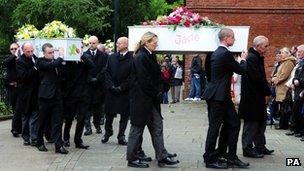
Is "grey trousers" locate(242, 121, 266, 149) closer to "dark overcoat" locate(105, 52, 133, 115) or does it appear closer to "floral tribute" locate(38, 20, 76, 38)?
"dark overcoat" locate(105, 52, 133, 115)

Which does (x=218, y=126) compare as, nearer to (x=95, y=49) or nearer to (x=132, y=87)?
(x=132, y=87)

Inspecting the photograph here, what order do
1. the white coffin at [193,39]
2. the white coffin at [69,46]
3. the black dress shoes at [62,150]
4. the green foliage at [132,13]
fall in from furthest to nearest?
the green foliage at [132,13], the white coffin at [69,46], the black dress shoes at [62,150], the white coffin at [193,39]

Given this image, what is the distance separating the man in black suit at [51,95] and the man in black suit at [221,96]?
275cm

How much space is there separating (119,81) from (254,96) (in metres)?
2.55

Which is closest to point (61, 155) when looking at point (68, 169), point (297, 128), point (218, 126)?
point (68, 169)

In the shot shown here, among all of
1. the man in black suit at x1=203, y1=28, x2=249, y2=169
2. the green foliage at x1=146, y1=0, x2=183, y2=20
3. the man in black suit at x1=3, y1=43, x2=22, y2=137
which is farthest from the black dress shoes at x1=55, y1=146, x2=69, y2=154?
the green foliage at x1=146, y1=0, x2=183, y2=20

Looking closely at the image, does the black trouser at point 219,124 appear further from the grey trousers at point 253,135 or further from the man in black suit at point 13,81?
the man in black suit at point 13,81

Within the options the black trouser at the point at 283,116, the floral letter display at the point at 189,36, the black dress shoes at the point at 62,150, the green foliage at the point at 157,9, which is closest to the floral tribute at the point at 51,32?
the floral letter display at the point at 189,36

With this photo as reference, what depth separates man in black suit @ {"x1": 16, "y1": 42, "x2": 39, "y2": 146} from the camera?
11703 mm

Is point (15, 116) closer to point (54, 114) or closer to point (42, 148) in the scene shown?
point (42, 148)

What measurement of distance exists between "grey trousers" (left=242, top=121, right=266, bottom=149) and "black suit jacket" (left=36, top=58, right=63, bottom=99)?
3.27 m

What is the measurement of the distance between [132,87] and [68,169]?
1.56m

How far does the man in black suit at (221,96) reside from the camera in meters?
9.39

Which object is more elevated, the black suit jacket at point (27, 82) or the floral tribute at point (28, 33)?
the floral tribute at point (28, 33)
